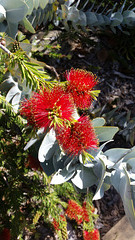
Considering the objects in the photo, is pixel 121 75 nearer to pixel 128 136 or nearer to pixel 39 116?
pixel 128 136

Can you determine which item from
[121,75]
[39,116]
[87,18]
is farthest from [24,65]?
[121,75]

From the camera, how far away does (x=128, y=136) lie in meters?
1.80

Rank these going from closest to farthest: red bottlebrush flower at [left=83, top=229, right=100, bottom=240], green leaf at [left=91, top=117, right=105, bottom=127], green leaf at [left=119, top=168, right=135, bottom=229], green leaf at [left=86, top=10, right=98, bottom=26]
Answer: green leaf at [left=119, top=168, right=135, bottom=229], green leaf at [left=91, top=117, right=105, bottom=127], green leaf at [left=86, top=10, right=98, bottom=26], red bottlebrush flower at [left=83, top=229, right=100, bottom=240]

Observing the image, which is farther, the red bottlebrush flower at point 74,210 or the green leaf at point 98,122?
the red bottlebrush flower at point 74,210

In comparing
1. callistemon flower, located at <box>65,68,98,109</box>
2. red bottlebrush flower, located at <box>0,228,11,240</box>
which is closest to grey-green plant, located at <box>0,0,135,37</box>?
callistemon flower, located at <box>65,68,98,109</box>

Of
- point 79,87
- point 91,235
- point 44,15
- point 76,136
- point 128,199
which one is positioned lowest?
point 91,235

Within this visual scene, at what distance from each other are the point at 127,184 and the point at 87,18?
4.30 ft

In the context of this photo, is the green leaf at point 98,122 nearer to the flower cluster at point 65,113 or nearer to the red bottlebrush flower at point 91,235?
the flower cluster at point 65,113

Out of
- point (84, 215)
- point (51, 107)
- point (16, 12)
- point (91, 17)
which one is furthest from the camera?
point (84, 215)

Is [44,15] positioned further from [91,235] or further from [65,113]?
[91,235]

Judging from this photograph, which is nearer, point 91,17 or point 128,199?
point 128,199

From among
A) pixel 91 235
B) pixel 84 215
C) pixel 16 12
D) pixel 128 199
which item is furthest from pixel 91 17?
pixel 91 235

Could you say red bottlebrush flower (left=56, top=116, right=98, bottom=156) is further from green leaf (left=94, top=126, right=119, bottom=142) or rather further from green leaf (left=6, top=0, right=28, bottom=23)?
green leaf (left=6, top=0, right=28, bottom=23)

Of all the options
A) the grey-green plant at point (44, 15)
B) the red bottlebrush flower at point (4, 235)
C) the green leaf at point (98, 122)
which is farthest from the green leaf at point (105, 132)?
the red bottlebrush flower at point (4, 235)
